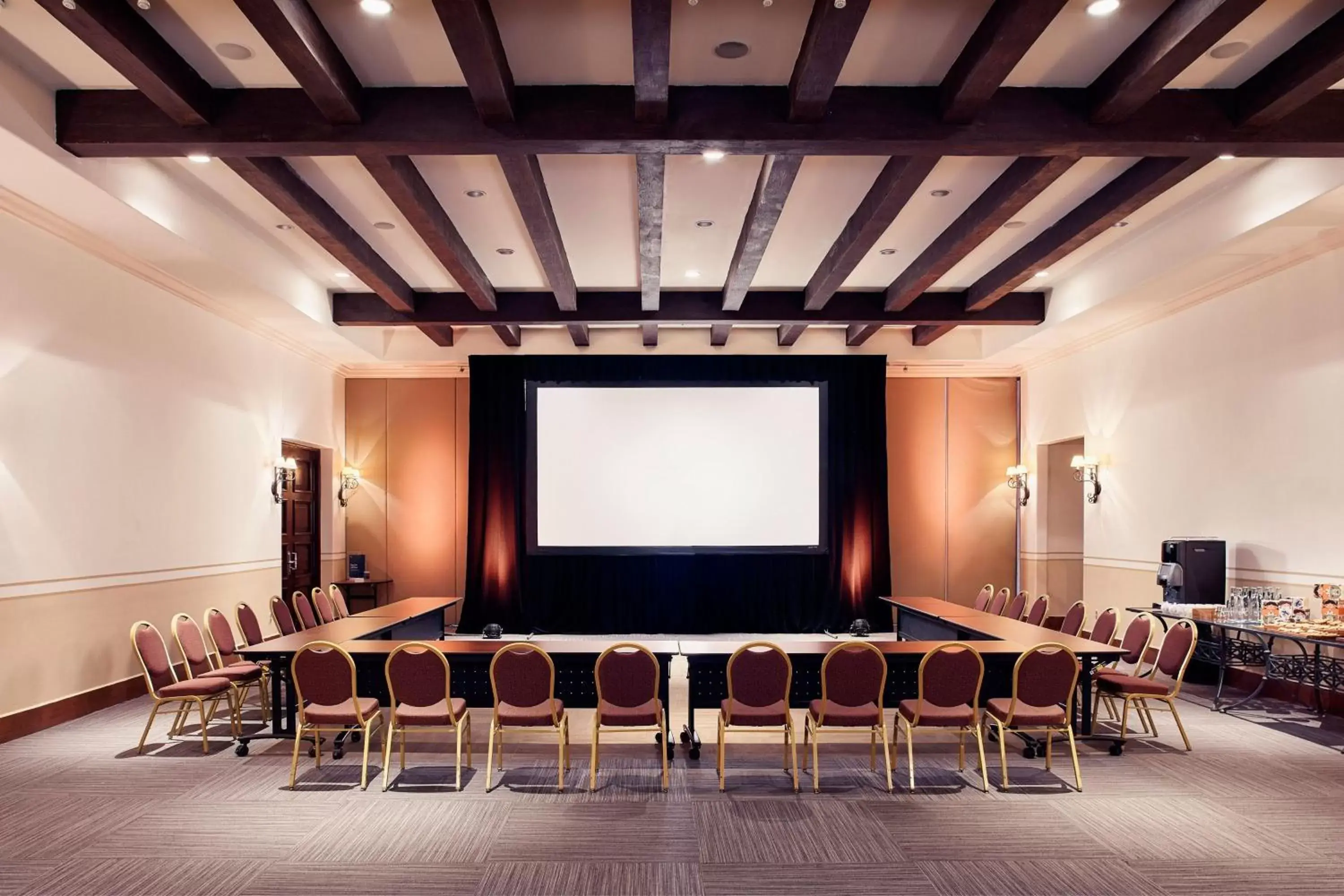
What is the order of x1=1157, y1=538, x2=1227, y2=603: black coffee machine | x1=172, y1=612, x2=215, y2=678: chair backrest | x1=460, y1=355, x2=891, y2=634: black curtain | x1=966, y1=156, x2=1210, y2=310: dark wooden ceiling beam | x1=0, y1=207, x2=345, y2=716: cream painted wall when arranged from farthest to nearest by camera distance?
x1=460, y1=355, x2=891, y2=634: black curtain
x1=1157, y1=538, x2=1227, y2=603: black coffee machine
x1=172, y1=612, x2=215, y2=678: chair backrest
x1=0, y1=207, x2=345, y2=716: cream painted wall
x1=966, y1=156, x2=1210, y2=310: dark wooden ceiling beam

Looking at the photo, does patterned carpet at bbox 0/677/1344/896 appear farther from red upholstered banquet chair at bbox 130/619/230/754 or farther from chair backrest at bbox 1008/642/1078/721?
chair backrest at bbox 1008/642/1078/721

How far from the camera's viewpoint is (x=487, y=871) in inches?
147

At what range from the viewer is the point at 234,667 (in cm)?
624

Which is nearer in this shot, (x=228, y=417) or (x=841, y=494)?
(x=228, y=417)

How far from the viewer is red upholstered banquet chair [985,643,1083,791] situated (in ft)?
16.1

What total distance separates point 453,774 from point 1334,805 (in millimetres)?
4711

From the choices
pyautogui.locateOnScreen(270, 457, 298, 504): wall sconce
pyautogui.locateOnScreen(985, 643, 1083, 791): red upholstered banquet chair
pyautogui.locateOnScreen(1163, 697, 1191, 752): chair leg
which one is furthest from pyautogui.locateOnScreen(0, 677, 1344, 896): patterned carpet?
pyautogui.locateOnScreen(270, 457, 298, 504): wall sconce

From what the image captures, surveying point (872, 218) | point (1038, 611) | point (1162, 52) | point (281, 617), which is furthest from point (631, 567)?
point (1162, 52)

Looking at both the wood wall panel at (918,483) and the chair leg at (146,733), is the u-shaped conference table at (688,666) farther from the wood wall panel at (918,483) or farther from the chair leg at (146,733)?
the wood wall panel at (918,483)

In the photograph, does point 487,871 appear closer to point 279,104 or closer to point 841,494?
point 279,104

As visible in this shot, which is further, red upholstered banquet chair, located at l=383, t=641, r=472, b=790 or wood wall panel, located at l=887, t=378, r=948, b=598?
wood wall panel, located at l=887, t=378, r=948, b=598

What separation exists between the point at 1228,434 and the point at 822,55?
218 inches

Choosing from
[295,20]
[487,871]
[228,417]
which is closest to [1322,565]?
[487,871]

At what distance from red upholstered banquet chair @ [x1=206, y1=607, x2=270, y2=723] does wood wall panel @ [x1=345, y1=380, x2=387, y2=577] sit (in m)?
4.63
